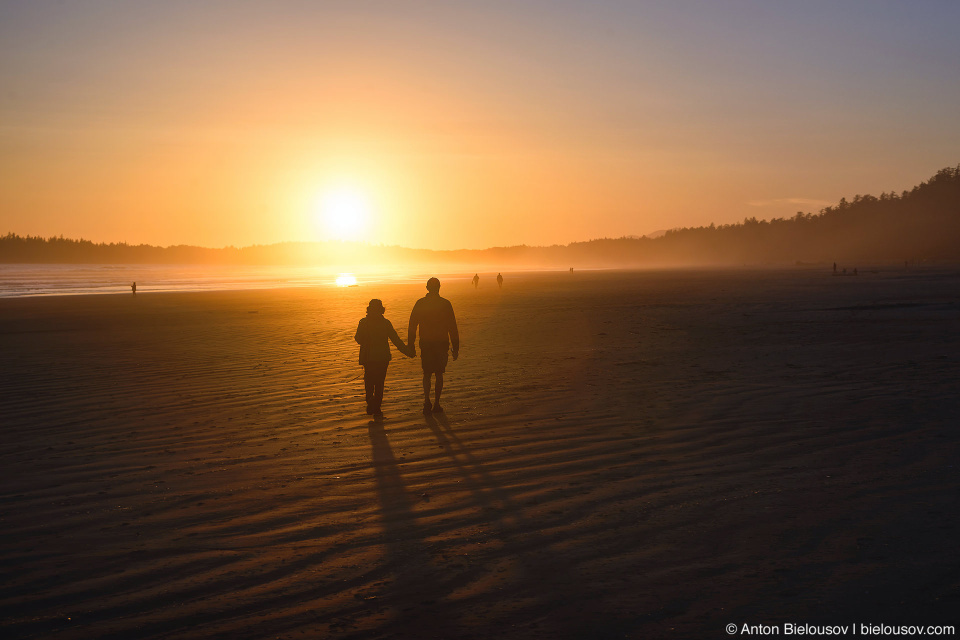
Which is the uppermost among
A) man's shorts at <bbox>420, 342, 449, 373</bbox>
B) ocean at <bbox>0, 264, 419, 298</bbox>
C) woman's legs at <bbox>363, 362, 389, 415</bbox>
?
ocean at <bbox>0, 264, 419, 298</bbox>

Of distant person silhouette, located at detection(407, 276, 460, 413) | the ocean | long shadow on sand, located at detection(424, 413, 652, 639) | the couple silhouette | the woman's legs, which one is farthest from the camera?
the ocean

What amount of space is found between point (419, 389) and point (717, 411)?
463cm

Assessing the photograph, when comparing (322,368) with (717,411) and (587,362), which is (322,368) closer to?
(587,362)

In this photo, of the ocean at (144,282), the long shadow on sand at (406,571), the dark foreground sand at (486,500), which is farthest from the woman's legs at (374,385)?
the ocean at (144,282)

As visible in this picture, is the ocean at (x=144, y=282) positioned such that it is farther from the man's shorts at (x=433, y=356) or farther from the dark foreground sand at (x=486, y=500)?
the man's shorts at (x=433, y=356)

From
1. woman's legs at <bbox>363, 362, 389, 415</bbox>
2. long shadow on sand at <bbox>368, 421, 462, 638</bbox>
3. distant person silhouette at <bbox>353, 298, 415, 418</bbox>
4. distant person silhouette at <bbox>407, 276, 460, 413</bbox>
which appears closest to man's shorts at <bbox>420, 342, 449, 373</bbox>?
distant person silhouette at <bbox>407, 276, 460, 413</bbox>

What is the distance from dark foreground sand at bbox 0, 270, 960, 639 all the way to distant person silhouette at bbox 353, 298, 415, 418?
39 centimetres

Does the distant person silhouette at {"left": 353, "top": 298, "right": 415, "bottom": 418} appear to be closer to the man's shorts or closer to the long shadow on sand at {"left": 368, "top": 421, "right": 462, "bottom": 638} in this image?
the man's shorts

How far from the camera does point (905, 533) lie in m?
4.89

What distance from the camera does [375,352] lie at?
9.48 metres

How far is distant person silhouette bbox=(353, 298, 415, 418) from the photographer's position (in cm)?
933

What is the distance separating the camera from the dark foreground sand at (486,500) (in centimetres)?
398

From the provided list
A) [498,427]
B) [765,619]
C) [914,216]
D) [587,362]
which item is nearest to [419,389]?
[498,427]

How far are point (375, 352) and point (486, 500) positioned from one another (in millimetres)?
4020
